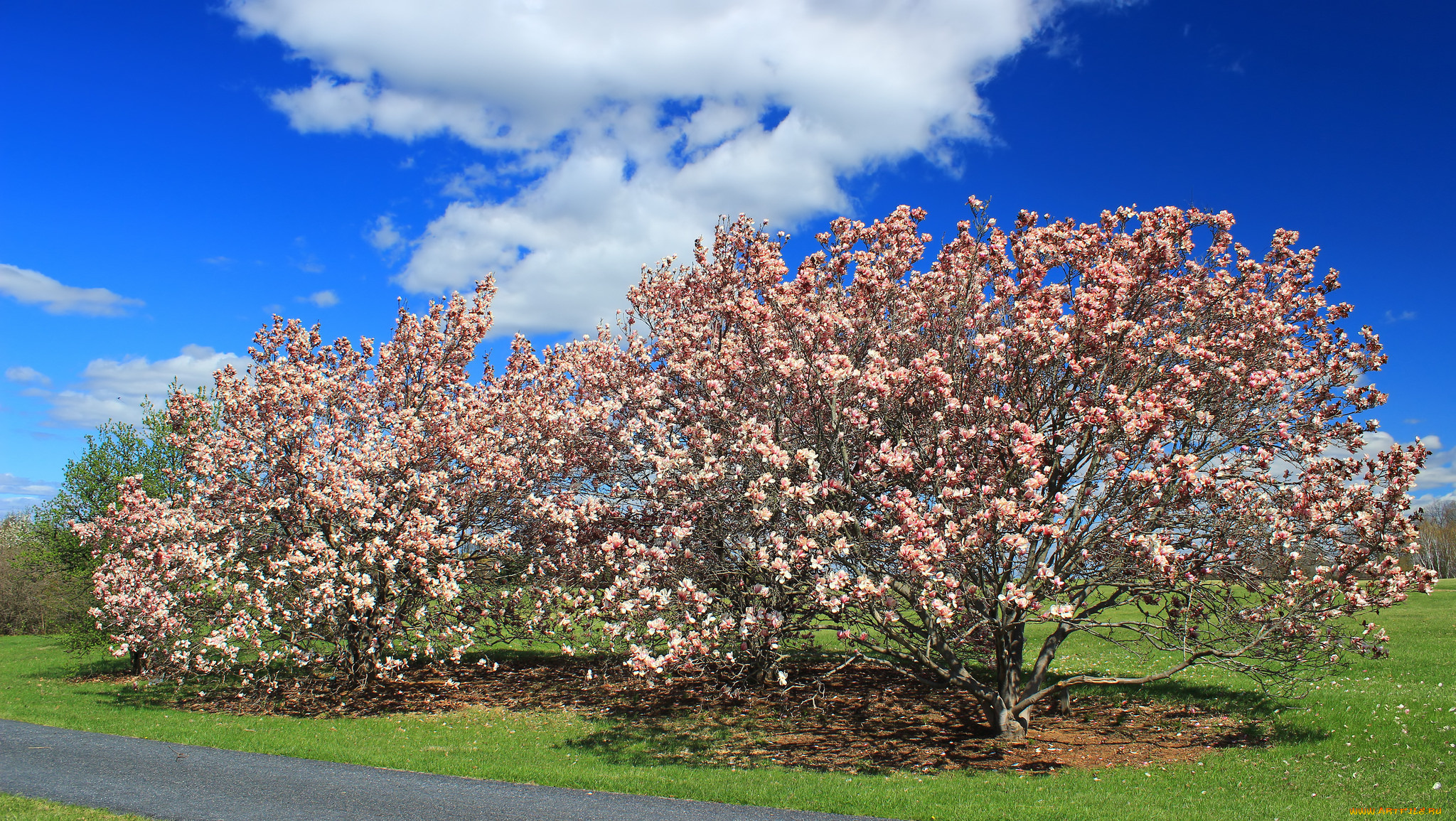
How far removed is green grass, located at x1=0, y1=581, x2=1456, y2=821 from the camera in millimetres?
9203

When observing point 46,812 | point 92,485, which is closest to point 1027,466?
point 46,812

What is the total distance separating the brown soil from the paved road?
111 inches

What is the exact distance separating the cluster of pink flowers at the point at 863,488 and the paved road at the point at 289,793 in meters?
2.18

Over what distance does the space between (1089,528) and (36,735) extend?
60.5ft

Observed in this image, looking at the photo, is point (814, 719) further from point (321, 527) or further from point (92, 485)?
point (92, 485)

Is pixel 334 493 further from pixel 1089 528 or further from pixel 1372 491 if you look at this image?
pixel 1372 491

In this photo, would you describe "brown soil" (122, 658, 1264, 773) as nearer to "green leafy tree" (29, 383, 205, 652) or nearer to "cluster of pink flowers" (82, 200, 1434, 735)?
"cluster of pink flowers" (82, 200, 1434, 735)

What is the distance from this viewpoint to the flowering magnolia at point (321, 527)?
15.3 metres

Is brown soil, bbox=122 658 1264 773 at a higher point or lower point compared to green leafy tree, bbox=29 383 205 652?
lower

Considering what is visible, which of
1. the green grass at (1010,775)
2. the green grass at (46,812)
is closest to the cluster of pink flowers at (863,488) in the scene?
the green grass at (1010,775)

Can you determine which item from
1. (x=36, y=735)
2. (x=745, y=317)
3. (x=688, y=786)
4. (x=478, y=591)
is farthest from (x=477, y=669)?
(x=745, y=317)

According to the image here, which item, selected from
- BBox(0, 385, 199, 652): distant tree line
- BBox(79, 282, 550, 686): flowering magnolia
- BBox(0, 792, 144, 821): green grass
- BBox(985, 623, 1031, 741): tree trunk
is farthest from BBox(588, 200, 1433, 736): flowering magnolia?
BBox(0, 385, 199, 652): distant tree line

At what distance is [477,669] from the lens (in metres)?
20.0

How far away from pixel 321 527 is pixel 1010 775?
531 inches
